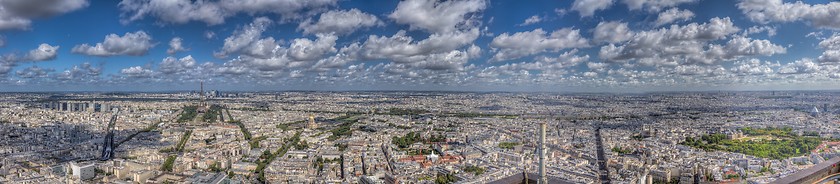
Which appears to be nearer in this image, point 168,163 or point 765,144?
point 168,163

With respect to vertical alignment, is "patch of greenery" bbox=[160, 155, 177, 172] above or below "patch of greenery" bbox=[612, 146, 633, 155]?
below

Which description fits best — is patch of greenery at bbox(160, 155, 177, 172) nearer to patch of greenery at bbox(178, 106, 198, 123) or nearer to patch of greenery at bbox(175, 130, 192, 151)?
patch of greenery at bbox(175, 130, 192, 151)

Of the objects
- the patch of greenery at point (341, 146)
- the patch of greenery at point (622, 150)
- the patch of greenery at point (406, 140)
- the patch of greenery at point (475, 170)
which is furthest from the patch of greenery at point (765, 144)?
the patch of greenery at point (341, 146)

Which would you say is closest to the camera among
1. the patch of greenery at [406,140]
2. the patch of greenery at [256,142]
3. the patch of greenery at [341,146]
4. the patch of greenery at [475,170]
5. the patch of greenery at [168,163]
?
the patch of greenery at [475,170]

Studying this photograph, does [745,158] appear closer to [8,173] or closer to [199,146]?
[199,146]

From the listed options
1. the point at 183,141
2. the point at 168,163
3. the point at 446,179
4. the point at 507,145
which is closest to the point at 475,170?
the point at 446,179

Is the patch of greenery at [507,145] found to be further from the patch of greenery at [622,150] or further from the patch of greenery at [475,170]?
the patch of greenery at [475,170]

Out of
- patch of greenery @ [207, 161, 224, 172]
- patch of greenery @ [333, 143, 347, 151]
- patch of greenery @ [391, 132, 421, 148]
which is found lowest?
patch of greenery @ [207, 161, 224, 172]

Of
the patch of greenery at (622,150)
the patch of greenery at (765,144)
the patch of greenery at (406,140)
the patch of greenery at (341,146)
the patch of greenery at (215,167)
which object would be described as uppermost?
the patch of greenery at (765,144)

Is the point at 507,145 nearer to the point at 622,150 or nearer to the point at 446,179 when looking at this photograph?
the point at 622,150

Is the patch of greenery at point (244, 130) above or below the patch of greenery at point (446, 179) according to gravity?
above

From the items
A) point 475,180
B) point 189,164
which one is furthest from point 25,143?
point 475,180

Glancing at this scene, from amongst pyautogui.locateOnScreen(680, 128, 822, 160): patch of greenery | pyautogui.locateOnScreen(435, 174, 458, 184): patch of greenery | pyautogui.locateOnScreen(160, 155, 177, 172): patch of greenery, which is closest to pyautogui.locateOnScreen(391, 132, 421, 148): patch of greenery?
pyautogui.locateOnScreen(435, 174, 458, 184): patch of greenery
